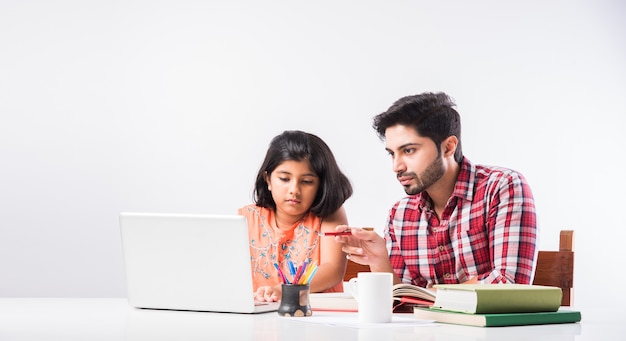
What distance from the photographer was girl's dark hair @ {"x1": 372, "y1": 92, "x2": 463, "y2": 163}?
88.2 inches

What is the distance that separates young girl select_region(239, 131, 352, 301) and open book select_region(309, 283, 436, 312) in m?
0.69

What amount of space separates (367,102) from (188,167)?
88 cm

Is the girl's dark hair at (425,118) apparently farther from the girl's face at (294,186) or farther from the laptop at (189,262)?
the laptop at (189,262)

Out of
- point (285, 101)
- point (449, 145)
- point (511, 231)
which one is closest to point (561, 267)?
point (511, 231)

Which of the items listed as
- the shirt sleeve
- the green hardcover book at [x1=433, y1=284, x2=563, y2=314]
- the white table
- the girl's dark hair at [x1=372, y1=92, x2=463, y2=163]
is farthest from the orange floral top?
the green hardcover book at [x1=433, y1=284, x2=563, y2=314]

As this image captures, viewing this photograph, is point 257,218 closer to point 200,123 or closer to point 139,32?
point 200,123

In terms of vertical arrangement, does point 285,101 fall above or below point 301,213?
above

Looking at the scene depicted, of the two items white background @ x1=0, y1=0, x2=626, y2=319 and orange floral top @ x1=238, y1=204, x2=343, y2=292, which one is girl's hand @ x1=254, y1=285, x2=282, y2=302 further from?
white background @ x1=0, y1=0, x2=626, y2=319

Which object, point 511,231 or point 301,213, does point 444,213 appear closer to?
point 511,231

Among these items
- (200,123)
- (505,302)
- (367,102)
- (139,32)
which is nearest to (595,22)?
(367,102)

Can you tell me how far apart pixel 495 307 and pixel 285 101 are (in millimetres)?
2533

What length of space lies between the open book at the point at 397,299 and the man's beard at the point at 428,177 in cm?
70

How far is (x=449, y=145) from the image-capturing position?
226 centimetres

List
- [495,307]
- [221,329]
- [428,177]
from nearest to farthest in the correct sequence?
[221,329]
[495,307]
[428,177]
